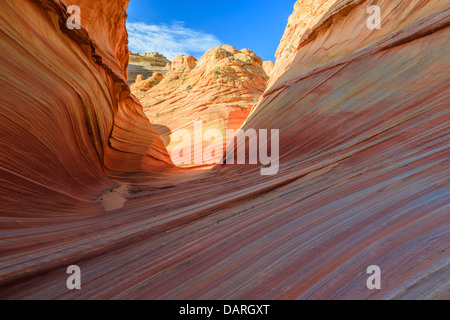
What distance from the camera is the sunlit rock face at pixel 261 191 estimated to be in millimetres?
1694

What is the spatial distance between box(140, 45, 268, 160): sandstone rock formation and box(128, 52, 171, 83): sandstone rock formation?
638 inches

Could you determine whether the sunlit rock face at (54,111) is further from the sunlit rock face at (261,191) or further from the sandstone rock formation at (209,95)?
the sandstone rock formation at (209,95)

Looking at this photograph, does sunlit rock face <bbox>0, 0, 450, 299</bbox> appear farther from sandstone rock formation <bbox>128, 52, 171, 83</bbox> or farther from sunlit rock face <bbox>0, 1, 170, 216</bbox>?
sandstone rock formation <bbox>128, 52, 171, 83</bbox>

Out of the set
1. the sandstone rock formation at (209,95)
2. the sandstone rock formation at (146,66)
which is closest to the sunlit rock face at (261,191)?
the sandstone rock formation at (209,95)

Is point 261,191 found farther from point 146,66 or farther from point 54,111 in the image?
point 146,66

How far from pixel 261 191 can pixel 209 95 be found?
11639 mm

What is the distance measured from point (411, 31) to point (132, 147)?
22.0ft

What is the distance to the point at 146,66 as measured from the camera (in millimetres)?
36562

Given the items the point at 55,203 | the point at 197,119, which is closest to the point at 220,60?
the point at 197,119

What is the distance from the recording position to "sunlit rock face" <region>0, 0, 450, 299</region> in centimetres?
169

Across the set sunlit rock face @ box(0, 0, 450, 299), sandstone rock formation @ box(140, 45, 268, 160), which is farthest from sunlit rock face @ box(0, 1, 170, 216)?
sandstone rock formation @ box(140, 45, 268, 160)

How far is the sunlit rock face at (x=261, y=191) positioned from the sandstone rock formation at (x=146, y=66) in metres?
29.1

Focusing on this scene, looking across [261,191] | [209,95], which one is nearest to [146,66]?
[209,95]
